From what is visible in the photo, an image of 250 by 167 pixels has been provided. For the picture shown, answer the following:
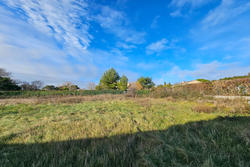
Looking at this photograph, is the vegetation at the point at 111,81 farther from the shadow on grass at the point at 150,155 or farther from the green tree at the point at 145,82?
the shadow on grass at the point at 150,155

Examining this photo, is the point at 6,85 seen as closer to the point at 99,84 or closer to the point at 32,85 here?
the point at 32,85

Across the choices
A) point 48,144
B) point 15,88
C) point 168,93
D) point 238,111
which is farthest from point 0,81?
point 238,111

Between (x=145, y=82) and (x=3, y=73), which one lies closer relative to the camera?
(x=3, y=73)

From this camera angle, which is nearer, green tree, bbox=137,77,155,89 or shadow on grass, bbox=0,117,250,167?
shadow on grass, bbox=0,117,250,167

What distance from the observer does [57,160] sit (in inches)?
42.1

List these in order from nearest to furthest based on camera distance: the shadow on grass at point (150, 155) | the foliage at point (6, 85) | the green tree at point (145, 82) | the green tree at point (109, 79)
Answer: the shadow on grass at point (150, 155)
the foliage at point (6, 85)
the green tree at point (109, 79)
the green tree at point (145, 82)

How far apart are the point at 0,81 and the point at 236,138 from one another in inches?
1206


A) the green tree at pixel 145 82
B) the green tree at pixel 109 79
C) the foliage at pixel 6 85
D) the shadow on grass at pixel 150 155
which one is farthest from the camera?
the green tree at pixel 145 82

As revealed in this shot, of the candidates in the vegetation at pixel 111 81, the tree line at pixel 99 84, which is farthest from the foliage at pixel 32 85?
the vegetation at pixel 111 81

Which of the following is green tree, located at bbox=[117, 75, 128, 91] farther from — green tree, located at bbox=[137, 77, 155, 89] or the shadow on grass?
the shadow on grass

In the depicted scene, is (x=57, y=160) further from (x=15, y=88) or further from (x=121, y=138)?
(x=15, y=88)

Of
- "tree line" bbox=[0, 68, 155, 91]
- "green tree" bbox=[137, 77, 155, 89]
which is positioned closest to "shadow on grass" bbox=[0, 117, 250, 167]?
"tree line" bbox=[0, 68, 155, 91]

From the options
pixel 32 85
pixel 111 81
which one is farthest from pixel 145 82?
pixel 32 85

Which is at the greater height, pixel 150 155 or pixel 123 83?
pixel 123 83
